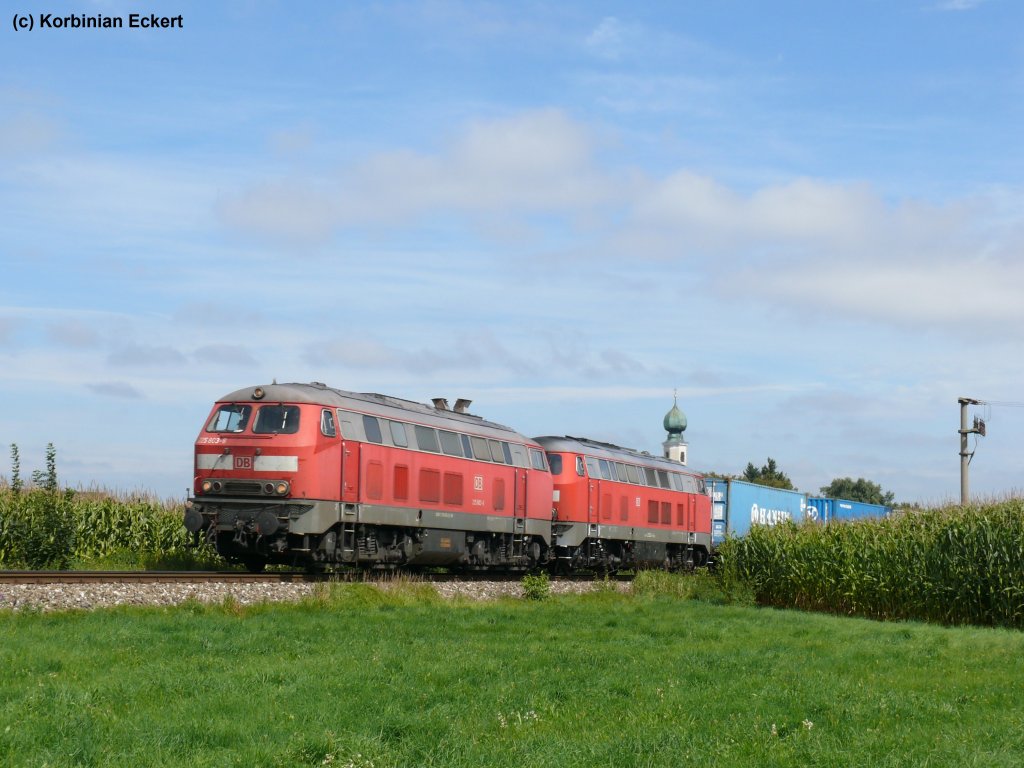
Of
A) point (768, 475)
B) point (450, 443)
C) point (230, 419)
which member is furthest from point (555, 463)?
point (768, 475)

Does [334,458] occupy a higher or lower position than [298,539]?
higher

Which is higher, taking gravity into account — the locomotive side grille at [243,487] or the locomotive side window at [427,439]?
the locomotive side window at [427,439]

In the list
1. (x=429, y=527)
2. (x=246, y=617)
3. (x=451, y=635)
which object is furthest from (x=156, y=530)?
(x=451, y=635)

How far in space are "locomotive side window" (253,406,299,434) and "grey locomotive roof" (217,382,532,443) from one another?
0.23 metres

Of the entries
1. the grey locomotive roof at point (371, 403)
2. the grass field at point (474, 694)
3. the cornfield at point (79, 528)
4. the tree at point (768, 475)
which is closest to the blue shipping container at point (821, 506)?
the grey locomotive roof at point (371, 403)

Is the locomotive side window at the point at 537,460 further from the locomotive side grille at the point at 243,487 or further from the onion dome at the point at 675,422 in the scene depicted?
the onion dome at the point at 675,422

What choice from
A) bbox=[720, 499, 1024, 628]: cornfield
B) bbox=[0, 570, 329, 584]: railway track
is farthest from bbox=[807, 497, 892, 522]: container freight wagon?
bbox=[0, 570, 329, 584]: railway track

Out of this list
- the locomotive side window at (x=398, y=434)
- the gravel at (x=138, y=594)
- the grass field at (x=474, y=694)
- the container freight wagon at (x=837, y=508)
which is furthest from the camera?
the container freight wagon at (x=837, y=508)

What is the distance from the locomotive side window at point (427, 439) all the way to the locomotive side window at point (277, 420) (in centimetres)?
411

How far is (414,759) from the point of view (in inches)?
360

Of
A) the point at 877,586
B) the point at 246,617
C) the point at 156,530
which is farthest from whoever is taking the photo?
the point at 156,530

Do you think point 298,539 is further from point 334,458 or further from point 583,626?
point 583,626

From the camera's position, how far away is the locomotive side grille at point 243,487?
24547 millimetres

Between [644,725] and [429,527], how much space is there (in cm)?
1807
